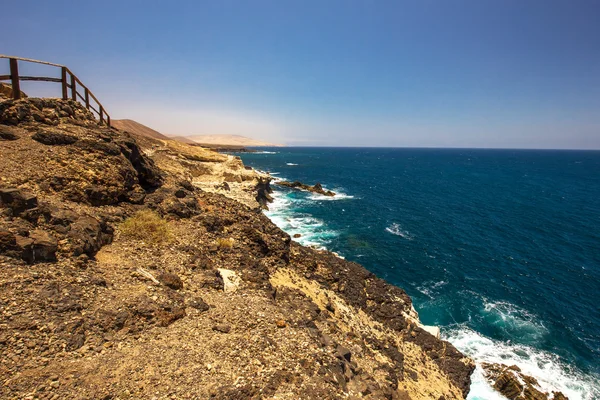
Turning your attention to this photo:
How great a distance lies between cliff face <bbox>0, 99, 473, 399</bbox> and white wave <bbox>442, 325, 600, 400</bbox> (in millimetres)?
2147

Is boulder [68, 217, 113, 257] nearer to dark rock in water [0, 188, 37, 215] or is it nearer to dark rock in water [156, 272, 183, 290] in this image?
dark rock in water [0, 188, 37, 215]

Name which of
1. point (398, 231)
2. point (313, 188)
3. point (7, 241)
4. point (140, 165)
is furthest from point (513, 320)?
point (313, 188)

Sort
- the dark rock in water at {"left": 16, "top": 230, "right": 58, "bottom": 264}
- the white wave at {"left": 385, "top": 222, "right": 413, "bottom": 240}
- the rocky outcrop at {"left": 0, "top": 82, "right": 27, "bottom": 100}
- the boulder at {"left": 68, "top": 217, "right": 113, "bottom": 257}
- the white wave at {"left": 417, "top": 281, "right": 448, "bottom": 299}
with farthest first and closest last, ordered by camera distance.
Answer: the white wave at {"left": 385, "top": 222, "right": 413, "bottom": 240} < the white wave at {"left": 417, "top": 281, "right": 448, "bottom": 299} < the rocky outcrop at {"left": 0, "top": 82, "right": 27, "bottom": 100} < the boulder at {"left": 68, "top": 217, "right": 113, "bottom": 257} < the dark rock in water at {"left": 16, "top": 230, "right": 58, "bottom": 264}

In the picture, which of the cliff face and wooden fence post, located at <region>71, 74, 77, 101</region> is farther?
wooden fence post, located at <region>71, 74, 77, 101</region>

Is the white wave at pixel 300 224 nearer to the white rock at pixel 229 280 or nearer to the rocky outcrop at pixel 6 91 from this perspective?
the white rock at pixel 229 280

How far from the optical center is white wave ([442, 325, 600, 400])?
1909 cm

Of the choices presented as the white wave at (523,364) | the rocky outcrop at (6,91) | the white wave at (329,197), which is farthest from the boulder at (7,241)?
the white wave at (329,197)

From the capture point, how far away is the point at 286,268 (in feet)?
64.2

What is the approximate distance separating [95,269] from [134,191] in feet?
23.9

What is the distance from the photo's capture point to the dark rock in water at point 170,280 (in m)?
11.7

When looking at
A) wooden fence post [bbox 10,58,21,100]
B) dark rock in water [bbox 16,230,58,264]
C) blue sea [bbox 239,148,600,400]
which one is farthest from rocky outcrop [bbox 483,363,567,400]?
wooden fence post [bbox 10,58,21,100]

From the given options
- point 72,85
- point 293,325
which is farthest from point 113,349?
point 72,85

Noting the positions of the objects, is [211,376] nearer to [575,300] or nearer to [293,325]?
[293,325]

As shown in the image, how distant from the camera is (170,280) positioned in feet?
38.7
